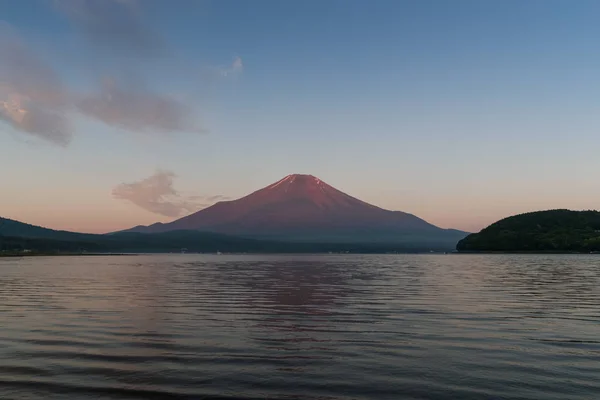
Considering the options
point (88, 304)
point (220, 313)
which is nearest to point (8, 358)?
point (220, 313)

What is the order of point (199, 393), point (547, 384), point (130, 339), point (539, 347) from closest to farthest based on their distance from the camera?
point (199, 393) < point (547, 384) < point (539, 347) < point (130, 339)

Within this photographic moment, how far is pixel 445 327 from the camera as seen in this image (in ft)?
80.6

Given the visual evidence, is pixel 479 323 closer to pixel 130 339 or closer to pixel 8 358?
pixel 130 339

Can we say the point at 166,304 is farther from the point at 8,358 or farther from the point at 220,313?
the point at 8,358

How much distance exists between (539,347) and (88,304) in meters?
29.3

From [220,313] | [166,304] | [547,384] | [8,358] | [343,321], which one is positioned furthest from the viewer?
[166,304]

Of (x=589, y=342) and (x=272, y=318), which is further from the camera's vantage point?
(x=272, y=318)

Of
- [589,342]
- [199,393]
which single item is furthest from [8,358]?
[589,342]

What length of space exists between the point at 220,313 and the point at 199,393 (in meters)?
16.9

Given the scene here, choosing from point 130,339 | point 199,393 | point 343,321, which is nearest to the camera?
point 199,393

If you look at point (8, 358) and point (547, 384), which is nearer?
point (547, 384)

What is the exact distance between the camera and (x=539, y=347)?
19.8 metres

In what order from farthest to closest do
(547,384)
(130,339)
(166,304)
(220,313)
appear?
(166,304) → (220,313) → (130,339) → (547,384)

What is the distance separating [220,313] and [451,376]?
58.9 feet
